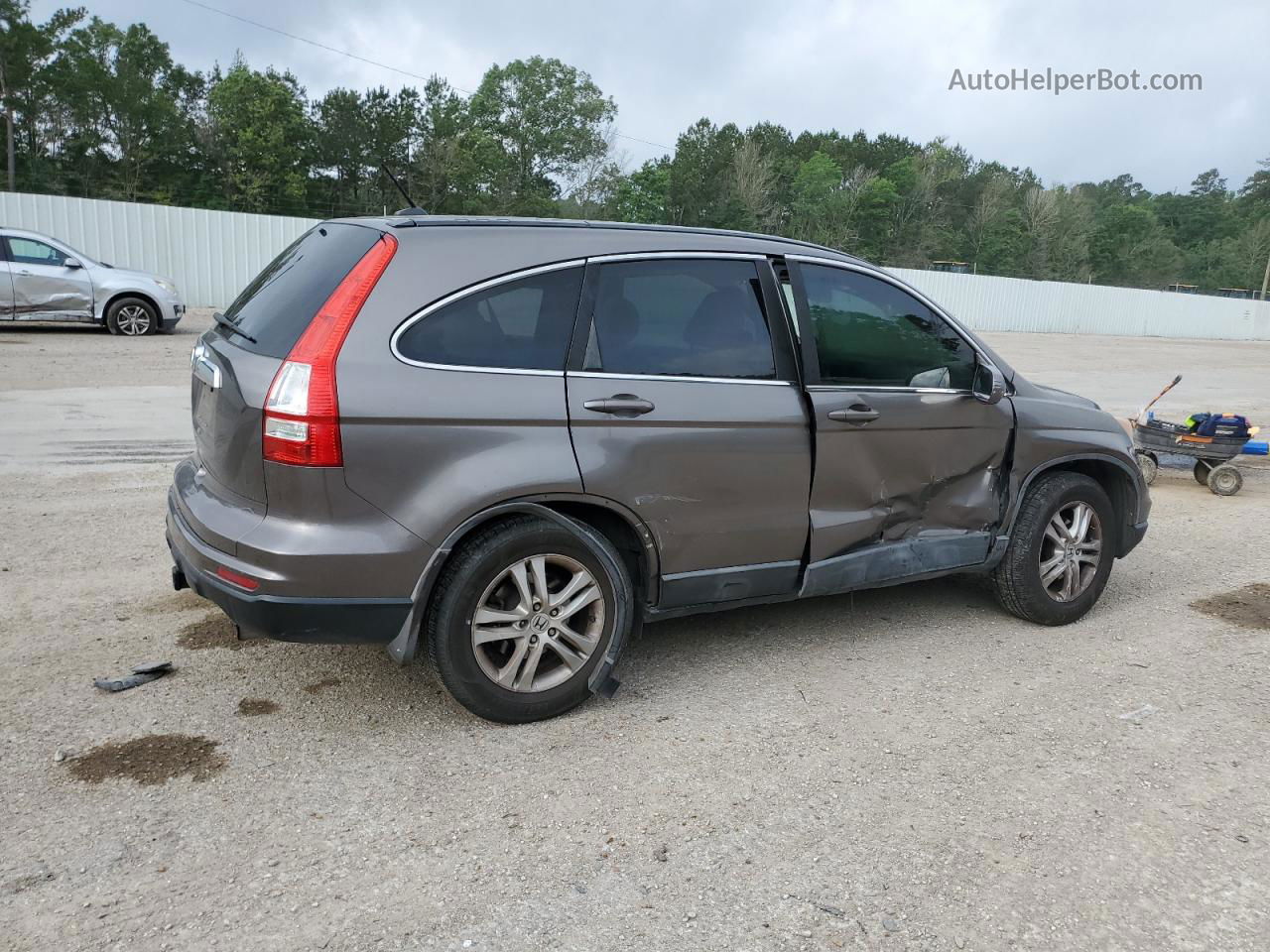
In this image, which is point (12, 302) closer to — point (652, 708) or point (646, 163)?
point (652, 708)

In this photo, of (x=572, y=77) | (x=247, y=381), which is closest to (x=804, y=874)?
(x=247, y=381)

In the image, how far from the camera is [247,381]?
339 cm

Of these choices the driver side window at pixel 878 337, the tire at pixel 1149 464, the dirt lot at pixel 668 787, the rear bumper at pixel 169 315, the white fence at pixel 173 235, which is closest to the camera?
the dirt lot at pixel 668 787

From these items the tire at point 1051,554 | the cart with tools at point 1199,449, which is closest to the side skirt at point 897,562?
the tire at point 1051,554

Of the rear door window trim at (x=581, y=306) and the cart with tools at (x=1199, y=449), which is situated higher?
the rear door window trim at (x=581, y=306)

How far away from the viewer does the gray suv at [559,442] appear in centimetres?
331

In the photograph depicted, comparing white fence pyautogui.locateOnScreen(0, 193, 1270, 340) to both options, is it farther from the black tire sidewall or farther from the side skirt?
the side skirt

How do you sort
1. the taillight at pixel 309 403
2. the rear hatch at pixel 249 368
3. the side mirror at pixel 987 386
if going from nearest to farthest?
the taillight at pixel 309 403 < the rear hatch at pixel 249 368 < the side mirror at pixel 987 386

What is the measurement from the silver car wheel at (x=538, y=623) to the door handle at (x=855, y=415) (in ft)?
4.19

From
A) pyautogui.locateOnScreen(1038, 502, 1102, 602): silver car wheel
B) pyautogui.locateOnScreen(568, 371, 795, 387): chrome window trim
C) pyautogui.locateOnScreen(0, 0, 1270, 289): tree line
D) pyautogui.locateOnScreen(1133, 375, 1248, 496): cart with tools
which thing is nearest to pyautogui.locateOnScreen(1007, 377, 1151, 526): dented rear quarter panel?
pyautogui.locateOnScreen(1038, 502, 1102, 602): silver car wheel

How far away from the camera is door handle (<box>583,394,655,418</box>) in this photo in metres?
3.66

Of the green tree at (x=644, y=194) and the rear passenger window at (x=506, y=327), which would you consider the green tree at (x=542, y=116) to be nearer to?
the green tree at (x=644, y=194)

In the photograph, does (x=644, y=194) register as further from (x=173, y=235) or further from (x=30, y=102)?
(x=173, y=235)

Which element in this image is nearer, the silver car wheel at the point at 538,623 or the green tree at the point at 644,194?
the silver car wheel at the point at 538,623
